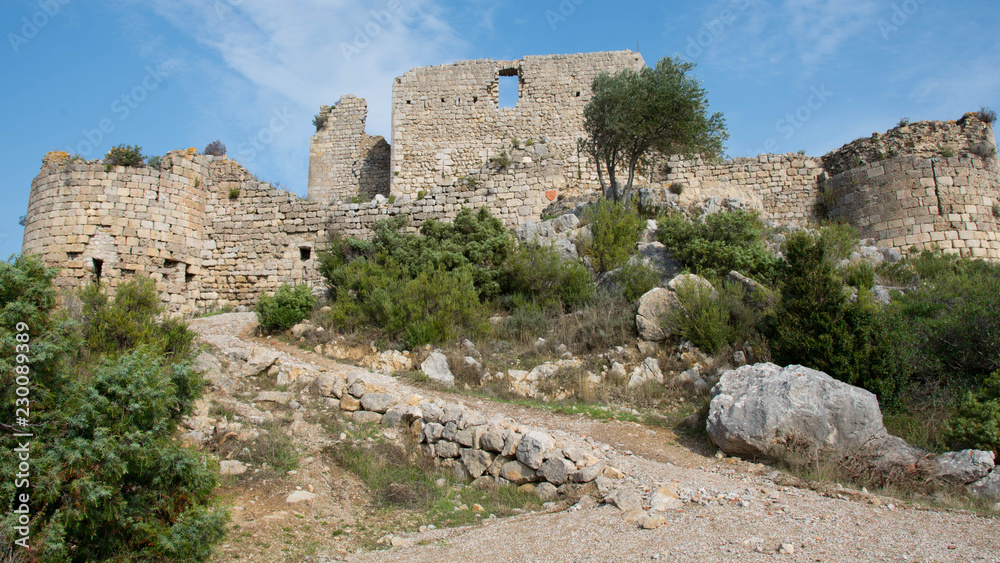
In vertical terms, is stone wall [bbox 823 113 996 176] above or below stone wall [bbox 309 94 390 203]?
below

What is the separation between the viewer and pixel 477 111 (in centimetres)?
1988

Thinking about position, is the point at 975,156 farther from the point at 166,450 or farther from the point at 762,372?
the point at 166,450

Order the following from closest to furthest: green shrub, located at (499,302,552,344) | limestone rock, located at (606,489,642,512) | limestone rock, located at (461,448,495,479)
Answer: limestone rock, located at (606,489,642,512) → limestone rock, located at (461,448,495,479) → green shrub, located at (499,302,552,344)

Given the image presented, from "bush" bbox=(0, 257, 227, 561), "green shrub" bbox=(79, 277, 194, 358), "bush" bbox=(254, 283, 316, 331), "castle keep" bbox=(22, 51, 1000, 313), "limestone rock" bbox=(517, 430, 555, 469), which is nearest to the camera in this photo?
"bush" bbox=(0, 257, 227, 561)

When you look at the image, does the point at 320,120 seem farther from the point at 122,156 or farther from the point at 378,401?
the point at 378,401

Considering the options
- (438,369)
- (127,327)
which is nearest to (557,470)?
(438,369)

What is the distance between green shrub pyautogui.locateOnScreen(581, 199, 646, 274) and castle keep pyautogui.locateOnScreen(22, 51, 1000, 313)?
1579 mm

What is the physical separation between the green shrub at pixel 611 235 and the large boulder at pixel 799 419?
18.7 feet

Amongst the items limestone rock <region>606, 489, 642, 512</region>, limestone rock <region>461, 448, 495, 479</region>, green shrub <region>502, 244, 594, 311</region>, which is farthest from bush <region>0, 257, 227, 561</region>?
green shrub <region>502, 244, 594, 311</region>

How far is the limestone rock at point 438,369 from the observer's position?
933cm

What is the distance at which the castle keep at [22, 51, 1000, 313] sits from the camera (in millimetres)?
13156

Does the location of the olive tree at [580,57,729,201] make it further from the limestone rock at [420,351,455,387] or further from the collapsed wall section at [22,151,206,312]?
the collapsed wall section at [22,151,206,312]

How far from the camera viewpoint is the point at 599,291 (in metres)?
11.8

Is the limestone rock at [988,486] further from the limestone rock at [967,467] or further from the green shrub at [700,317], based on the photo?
the green shrub at [700,317]
